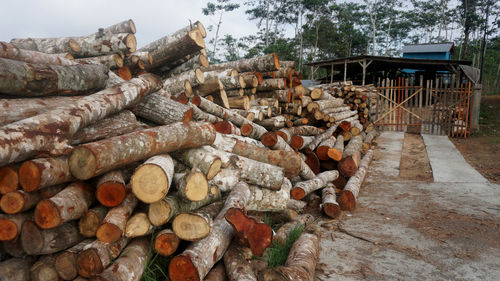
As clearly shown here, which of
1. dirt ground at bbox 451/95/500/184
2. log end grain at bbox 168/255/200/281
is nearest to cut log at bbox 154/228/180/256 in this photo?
log end grain at bbox 168/255/200/281

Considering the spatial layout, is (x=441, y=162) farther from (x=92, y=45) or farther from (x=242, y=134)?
(x=92, y=45)

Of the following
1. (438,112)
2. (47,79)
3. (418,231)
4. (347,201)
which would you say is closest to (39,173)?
(47,79)

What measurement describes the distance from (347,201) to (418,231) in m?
1.20

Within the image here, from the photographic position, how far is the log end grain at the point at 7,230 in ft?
8.50

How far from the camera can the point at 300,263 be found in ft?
10.1

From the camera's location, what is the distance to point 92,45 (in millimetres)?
6645

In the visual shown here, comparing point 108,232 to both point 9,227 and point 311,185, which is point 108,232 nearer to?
point 9,227

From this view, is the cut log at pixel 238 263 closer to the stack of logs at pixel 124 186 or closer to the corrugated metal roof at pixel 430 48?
the stack of logs at pixel 124 186

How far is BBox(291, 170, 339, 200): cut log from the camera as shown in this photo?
5.22m

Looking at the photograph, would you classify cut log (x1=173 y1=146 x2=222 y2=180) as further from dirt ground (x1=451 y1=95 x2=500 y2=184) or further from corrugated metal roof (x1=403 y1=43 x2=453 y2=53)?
corrugated metal roof (x1=403 y1=43 x2=453 y2=53)

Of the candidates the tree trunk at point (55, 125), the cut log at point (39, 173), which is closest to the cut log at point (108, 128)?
the tree trunk at point (55, 125)

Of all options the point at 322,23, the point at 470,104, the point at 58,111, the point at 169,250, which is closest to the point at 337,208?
the point at 169,250

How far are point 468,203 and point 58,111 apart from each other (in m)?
6.44

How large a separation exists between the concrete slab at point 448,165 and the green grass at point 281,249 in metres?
4.59
